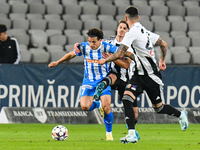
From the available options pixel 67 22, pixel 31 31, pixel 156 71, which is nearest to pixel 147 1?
pixel 67 22

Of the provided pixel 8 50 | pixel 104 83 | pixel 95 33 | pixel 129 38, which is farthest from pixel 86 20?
pixel 129 38

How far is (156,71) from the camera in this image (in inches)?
268

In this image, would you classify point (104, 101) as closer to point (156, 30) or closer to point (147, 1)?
point (156, 30)

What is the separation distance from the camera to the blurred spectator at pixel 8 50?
35.8 feet

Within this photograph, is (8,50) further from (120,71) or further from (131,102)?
(131,102)

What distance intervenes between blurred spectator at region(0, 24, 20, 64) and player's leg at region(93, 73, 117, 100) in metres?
3.94

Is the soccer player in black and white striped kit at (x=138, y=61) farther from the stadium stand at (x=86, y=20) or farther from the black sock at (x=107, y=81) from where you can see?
the stadium stand at (x=86, y=20)

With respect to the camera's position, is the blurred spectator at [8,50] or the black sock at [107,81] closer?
the black sock at [107,81]

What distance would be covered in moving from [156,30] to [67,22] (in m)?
3.09

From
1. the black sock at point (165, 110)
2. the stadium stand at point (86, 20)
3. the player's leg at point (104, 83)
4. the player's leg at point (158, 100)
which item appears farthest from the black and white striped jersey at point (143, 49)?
the stadium stand at point (86, 20)

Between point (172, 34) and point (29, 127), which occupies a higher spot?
point (172, 34)

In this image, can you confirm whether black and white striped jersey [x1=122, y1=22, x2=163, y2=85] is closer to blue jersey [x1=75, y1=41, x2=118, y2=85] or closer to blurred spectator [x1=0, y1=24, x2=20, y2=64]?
blue jersey [x1=75, y1=41, x2=118, y2=85]

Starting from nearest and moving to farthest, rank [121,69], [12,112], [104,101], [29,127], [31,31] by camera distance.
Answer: [104,101] < [121,69] < [29,127] < [12,112] < [31,31]

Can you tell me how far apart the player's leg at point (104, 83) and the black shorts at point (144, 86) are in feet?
1.89
